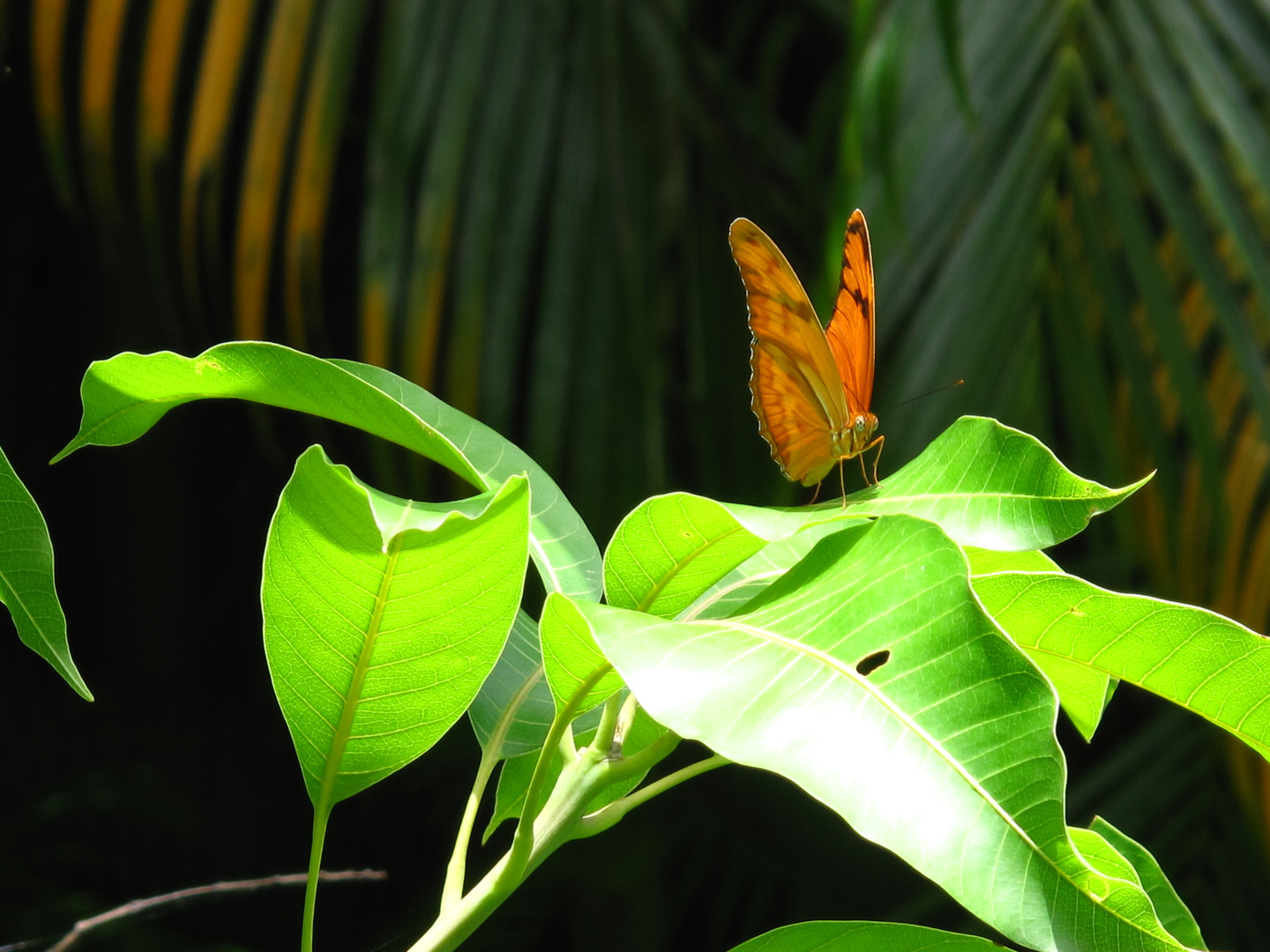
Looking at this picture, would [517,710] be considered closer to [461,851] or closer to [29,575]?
[461,851]

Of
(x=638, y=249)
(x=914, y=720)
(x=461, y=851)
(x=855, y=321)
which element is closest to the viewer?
(x=914, y=720)

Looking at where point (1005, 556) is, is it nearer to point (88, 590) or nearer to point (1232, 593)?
point (1232, 593)

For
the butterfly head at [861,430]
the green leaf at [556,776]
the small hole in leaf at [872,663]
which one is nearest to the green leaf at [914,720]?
the small hole in leaf at [872,663]

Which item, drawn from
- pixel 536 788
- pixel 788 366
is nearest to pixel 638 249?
pixel 788 366

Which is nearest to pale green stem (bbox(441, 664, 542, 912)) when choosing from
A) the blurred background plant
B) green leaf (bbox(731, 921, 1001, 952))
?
green leaf (bbox(731, 921, 1001, 952))

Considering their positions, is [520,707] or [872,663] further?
[872,663]

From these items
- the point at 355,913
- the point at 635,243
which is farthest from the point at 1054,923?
the point at 355,913

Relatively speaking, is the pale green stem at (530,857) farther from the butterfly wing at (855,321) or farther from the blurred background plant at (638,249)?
the blurred background plant at (638,249)
